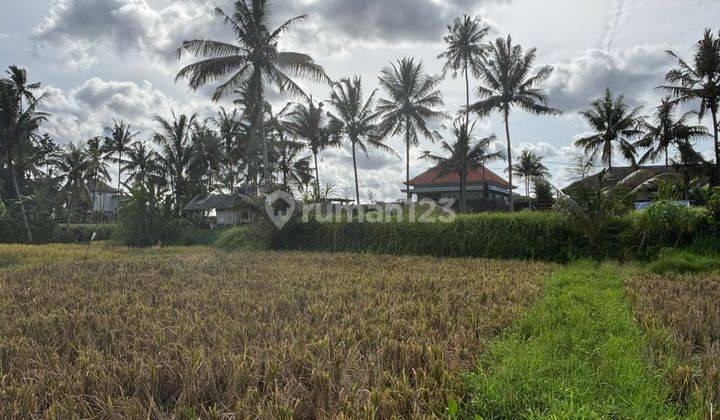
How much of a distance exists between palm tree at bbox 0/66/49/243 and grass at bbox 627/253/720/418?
2912cm

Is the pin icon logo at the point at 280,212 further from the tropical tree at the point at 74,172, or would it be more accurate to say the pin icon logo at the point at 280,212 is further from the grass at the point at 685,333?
the tropical tree at the point at 74,172

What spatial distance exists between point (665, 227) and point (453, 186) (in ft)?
67.4

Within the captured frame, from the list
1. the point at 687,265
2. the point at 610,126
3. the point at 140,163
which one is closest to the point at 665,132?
the point at 610,126

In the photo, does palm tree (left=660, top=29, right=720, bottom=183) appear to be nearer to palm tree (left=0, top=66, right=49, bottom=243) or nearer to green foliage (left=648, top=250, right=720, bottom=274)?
green foliage (left=648, top=250, right=720, bottom=274)

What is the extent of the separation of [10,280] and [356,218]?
9.21 meters

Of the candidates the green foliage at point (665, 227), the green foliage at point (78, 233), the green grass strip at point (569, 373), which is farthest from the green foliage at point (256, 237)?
the green foliage at point (78, 233)

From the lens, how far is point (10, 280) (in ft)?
24.5

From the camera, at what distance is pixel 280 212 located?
1538cm

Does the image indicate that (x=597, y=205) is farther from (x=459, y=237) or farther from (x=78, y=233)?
(x=78, y=233)

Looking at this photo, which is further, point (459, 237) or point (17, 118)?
point (17, 118)

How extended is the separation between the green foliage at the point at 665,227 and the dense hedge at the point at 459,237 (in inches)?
49.3

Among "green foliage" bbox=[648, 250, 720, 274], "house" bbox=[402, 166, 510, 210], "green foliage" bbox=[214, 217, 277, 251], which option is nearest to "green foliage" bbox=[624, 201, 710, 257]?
"green foliage" bbox=[648, 250, 720, 274]

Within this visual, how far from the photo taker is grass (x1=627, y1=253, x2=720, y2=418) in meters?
2.63

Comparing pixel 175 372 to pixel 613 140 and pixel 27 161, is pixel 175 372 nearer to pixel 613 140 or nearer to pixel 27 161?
pixel 613 140
